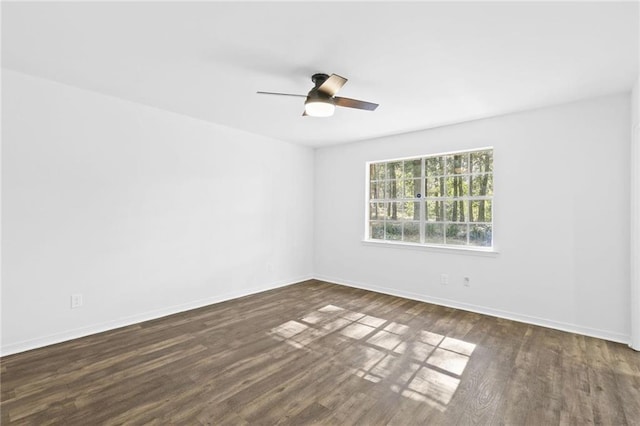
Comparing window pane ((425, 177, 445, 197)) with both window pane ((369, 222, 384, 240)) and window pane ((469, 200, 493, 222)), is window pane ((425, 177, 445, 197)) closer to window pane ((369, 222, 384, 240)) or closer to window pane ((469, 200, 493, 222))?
window pane ((469, 200, 493, 222))

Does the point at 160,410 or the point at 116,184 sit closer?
the point at 160,410

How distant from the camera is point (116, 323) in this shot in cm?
335

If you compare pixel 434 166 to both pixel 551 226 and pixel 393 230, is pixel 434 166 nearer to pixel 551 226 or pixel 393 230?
pixel 393 230

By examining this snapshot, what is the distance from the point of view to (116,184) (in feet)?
11.0

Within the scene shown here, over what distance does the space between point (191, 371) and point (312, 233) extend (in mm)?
3620

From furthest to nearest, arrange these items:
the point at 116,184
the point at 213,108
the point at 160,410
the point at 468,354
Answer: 1. the point at 213,108
2. the point at 116,184
3. the point at 468,354
4. the point at 160,410

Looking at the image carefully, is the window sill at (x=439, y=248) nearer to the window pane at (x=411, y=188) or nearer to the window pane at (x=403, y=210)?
the window pane at (x=403, y=210)

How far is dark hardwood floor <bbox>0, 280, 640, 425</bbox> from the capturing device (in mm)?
1954

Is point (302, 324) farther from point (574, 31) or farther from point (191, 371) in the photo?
point (574, 31)

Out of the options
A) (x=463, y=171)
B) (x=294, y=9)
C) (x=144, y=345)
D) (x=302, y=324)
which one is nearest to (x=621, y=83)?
(x=463, y=171)

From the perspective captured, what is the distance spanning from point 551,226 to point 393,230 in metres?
2.10

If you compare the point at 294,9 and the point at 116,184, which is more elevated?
the point at 294,9

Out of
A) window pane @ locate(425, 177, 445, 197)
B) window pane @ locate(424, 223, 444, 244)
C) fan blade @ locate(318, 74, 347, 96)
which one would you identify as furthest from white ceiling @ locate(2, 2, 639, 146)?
window pane @ locate(424, 223, 444, 244)

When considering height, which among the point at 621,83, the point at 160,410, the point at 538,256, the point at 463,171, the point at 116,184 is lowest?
the point at 160,410
